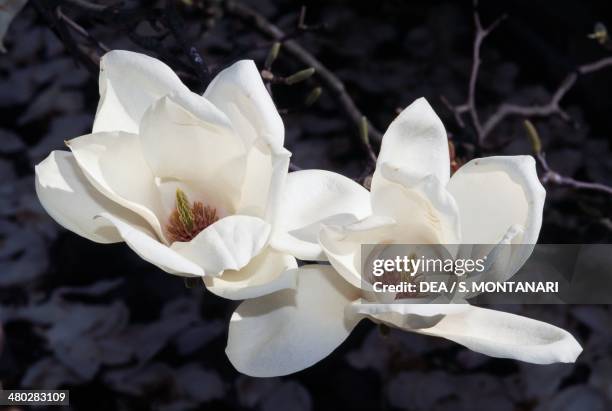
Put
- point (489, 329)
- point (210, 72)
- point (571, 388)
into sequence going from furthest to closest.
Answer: point (571, 388) → point (210, 72) → point (489, 329)

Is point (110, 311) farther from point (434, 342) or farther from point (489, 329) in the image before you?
point (489, 329)

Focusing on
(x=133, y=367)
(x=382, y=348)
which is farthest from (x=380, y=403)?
(x=133, y=367)

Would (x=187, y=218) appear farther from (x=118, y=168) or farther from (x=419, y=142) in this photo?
(x=419, y=142)

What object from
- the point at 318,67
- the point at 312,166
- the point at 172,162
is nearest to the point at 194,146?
the point at 172,162

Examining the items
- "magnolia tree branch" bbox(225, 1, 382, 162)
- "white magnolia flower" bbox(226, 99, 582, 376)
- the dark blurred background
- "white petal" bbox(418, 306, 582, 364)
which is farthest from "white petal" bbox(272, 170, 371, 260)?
"magnolia tree branch" bbox(225, 1, 382, 162)

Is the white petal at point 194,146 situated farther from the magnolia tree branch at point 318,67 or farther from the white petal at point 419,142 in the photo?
the magnolia tree branch at point 318,67

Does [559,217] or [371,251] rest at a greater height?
[371,251]

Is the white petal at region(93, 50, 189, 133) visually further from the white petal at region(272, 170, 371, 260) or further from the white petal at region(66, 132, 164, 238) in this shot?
the white petal at region(272, 170, 371, 260)
